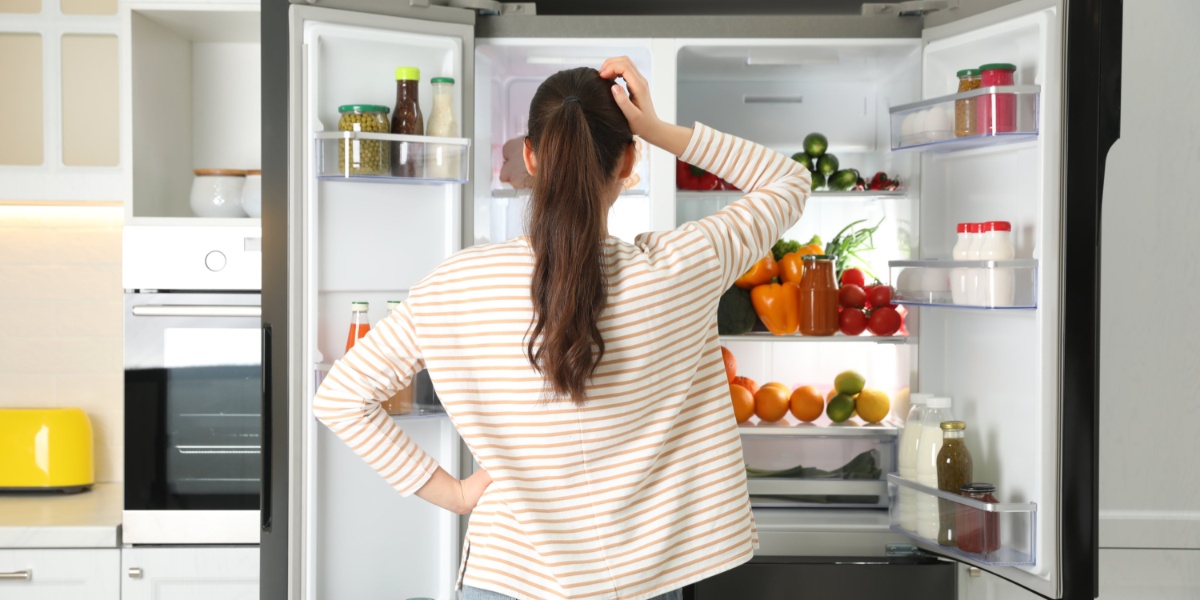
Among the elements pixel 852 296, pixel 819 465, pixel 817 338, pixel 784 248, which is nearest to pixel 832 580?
pixel 819 465

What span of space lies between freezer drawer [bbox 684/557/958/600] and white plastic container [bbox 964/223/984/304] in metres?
0.57

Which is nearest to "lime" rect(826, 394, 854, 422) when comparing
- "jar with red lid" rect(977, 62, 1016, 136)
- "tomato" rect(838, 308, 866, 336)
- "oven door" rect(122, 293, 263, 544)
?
"tomato" rect(838, 308, 866, 336)

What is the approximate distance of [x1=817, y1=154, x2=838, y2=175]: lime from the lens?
2.18 metres

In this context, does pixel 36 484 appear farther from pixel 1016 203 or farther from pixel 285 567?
pixel 1016 203

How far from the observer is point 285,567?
1835 millimetres

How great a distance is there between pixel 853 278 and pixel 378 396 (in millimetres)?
1419

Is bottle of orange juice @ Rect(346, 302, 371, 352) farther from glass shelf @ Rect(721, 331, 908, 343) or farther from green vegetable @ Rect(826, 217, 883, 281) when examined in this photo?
green vegetable @ Rect(826, 217, 883, 281)

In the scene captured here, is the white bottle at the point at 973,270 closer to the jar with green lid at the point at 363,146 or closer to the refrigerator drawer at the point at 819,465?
the refrigerator drawer at the point at 819,465

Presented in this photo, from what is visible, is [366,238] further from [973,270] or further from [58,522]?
[973,270]

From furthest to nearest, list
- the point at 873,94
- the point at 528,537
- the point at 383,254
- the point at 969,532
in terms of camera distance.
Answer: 1. the point at 873,94
2. the point at 383,254
3. the point at 969,532
4. the point at 528,537

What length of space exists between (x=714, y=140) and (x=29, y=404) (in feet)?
7.70

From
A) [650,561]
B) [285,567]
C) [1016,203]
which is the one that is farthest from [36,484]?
[1016,203]

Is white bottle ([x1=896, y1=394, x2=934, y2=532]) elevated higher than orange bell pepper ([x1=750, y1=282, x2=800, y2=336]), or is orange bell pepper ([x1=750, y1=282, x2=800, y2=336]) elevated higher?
orange bell pepper ([x1=750, y1=282, x2=800, y2=336])

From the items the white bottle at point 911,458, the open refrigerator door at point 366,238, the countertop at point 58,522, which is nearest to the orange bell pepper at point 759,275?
the white bottle at point 911,458
